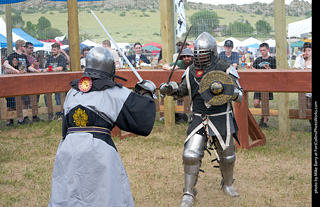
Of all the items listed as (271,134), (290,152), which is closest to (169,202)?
(290,152)

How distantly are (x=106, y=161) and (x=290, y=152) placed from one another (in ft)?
14.9

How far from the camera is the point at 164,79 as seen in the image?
7.69m

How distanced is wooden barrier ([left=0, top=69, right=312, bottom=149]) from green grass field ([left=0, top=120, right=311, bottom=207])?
40cm

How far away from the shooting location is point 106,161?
3.37m

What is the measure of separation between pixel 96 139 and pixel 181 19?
22.0 feet

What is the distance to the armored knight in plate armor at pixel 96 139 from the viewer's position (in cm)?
335

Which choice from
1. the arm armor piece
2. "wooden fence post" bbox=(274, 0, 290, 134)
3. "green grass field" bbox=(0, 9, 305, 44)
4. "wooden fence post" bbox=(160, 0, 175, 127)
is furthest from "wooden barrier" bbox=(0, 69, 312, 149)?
"green grass field" bbox=(0, 9, 305, 44)

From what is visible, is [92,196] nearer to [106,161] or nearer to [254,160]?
[106,161]

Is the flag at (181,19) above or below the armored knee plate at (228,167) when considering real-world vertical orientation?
above

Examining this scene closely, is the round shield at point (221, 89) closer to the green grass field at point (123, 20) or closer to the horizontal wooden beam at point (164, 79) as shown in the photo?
the horizontal wooden beam at point (164, 79)

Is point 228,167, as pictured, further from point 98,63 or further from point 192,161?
point 98,63

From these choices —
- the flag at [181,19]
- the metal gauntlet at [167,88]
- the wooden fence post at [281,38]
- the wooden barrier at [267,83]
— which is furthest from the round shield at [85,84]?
the flag at [181,19]

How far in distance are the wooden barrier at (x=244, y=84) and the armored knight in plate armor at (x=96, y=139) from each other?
150 inches

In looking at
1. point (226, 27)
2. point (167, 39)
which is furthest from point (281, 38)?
point (167, 39)
